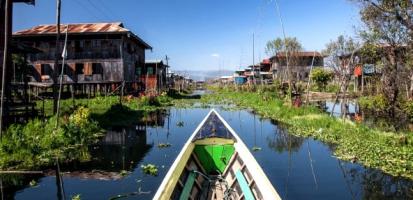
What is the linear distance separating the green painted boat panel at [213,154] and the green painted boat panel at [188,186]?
125cm

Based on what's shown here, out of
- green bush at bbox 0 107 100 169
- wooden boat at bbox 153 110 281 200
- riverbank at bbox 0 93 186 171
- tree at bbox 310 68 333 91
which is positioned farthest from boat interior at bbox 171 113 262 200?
tree at bbox 310 68 333 91

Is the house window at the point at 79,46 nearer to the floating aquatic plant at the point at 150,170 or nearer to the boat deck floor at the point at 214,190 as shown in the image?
the floating aquatic plant at the point at 150,170

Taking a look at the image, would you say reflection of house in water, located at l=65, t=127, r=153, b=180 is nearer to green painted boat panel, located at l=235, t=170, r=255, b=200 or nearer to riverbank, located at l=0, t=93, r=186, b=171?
riverbank, located at l=0, t=93, r=186, b=171

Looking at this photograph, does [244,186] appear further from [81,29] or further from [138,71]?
[138,71]

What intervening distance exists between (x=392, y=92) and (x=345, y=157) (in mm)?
11787

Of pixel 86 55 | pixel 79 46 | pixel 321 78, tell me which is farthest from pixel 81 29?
pixel 321 78

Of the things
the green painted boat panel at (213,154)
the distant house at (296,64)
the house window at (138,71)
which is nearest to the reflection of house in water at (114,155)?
the green painted boat panel at (213,154)

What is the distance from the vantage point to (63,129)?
1539cm

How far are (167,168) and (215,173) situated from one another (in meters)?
2.94

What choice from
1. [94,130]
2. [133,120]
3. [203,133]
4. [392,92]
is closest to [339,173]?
[203,133]

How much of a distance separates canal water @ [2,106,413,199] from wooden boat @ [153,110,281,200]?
1.30 m

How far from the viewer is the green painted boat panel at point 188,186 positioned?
7316 mm

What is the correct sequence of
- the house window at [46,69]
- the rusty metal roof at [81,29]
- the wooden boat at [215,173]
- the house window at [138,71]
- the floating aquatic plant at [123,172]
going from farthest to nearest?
the house window at [138,71] → the house window at [46,69] → the rusty metal roof at [81,29] → the floating aquatic plant at [123,172] → the wooden boat at [215,173]

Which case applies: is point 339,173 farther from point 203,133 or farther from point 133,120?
point 133,120
